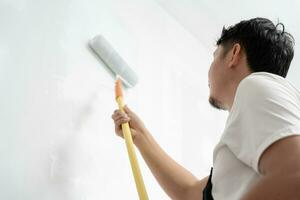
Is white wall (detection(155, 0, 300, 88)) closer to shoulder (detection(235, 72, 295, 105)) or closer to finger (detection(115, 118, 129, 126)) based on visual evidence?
finger (detection(115, 118, 129, 126))

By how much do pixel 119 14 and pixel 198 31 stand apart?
69cm

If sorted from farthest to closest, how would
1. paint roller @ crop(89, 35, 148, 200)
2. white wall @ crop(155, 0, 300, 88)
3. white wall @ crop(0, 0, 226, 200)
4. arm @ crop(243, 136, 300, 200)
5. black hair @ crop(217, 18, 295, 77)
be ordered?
1. white wall @ crop(155, 0, 300, 88)
2. paint roller @ crop(89, 35, 148, 200)
3. black hair @ crop(217, 18, 295, 77)
4. white wall @ crop(0, 0, 226, 200)
5. arm @ crop(243, 136, 300, 200)

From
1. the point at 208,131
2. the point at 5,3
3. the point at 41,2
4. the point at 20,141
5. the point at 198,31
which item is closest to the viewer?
the point at 20,141

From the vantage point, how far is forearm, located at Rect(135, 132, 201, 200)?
3.10 feet

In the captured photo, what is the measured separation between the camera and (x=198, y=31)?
185cm

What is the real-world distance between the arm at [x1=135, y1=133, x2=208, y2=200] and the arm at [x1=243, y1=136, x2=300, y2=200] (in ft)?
1.30

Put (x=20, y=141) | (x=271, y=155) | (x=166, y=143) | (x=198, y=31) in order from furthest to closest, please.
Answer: (x=198, y=31)
(x=166, y=143)
(x=20, y=141)
(x=271, y=155)

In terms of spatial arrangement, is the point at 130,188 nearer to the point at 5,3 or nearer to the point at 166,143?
the point at 166,143

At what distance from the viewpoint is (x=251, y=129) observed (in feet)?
1.91

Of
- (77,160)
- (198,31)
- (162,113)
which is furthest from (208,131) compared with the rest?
(77,160)

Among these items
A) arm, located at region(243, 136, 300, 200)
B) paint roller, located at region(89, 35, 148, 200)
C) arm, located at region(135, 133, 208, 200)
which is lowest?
arm, located at region(243, 136, 300, 200)

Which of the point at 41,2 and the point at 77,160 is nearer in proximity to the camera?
the point at 77,160

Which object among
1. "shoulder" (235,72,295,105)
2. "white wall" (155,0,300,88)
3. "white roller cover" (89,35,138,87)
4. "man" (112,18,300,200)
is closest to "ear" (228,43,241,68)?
"man" (112,18,300,200)

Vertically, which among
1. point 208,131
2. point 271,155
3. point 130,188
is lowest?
point 271,155
